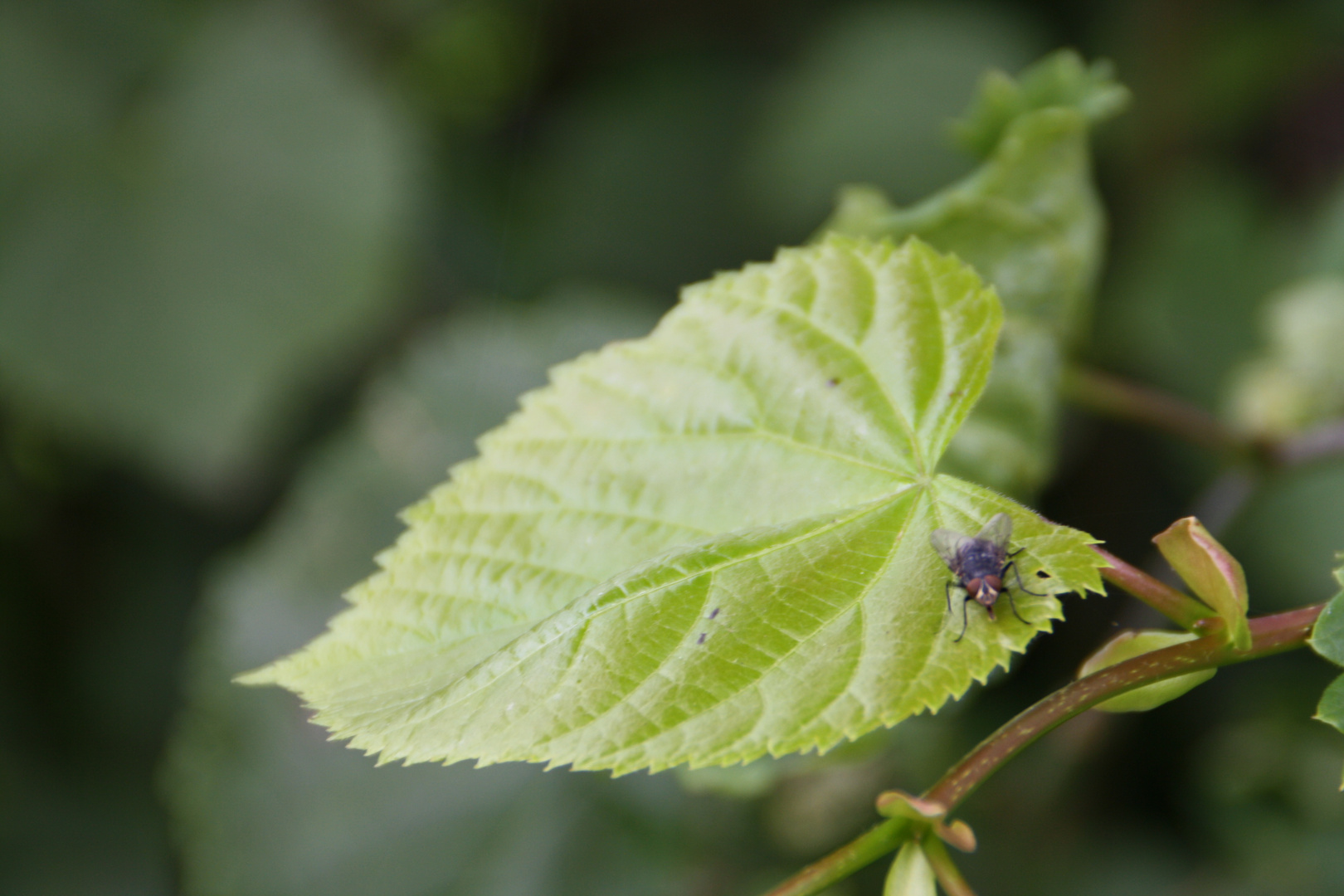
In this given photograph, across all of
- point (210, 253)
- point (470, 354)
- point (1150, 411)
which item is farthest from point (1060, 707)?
point (210, 253)

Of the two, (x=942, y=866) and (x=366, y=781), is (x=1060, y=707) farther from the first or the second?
(x=366, y=781)

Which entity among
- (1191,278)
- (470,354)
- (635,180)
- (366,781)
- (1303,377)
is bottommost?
(1303,377)

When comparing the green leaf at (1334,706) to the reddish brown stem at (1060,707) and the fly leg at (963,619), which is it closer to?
the reddish brown stem at (1060,707)

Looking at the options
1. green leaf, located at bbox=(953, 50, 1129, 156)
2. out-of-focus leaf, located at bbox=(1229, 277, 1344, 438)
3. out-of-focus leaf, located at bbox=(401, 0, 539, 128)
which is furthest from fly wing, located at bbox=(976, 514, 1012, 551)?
out-of-focus leaf, located at bbox=(401, 0, 539, 128)

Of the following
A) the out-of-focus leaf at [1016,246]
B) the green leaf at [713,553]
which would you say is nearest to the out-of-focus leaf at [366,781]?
the out-of-focus leaf at [1016,246]

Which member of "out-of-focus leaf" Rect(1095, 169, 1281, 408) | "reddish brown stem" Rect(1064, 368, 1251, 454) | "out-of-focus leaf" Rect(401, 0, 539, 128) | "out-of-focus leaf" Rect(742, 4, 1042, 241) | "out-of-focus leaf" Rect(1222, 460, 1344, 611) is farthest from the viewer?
"out-of-focus leaf" Rect(401, 0, 539, 128)

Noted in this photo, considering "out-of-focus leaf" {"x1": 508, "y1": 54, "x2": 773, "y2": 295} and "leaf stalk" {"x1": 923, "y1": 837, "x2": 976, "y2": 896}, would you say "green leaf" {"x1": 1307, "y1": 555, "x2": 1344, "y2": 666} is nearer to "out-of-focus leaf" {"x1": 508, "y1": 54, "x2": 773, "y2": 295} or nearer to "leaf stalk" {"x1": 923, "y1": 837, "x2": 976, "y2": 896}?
"leaf stalk" {"x1": 923, "y1": 837, "x2": 976, "y2": 896}

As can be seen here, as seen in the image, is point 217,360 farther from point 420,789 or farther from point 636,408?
point 636,408
